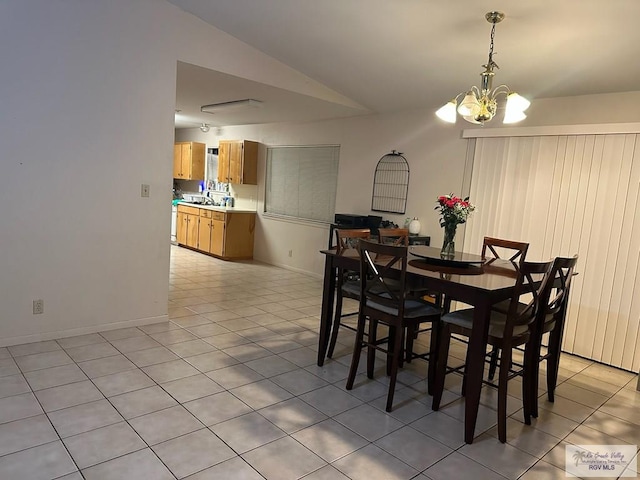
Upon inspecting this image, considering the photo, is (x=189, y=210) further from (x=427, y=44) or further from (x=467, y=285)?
(x=467, y=285)

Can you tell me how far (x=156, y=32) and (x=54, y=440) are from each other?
307 centimetres

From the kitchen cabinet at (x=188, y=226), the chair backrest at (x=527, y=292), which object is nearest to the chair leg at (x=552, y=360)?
the chair backrest at (x=527, y=292)

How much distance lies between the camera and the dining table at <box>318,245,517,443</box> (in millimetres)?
2389

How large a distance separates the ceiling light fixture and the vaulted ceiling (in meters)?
0.30

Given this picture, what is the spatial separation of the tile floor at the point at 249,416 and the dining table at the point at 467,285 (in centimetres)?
27

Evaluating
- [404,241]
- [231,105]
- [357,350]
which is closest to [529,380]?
[357,350]

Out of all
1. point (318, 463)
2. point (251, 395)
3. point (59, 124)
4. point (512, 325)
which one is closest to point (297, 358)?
point (251, 395)

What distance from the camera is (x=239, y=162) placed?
7371mm

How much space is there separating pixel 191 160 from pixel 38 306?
212 inches

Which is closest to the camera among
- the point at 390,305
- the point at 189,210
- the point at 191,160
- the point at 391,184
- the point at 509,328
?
the point at 509,328

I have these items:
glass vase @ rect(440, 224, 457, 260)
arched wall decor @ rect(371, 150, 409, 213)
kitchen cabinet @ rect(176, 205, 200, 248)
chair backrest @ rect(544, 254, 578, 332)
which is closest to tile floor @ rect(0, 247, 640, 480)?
chair backrest @ rect(544, 254, 578, 332)

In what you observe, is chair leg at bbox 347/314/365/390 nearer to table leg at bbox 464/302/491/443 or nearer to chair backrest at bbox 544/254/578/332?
Result: table leg at bbox 464/302/491/443

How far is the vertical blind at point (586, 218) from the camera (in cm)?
355

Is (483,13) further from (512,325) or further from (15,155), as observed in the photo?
(15,155)
